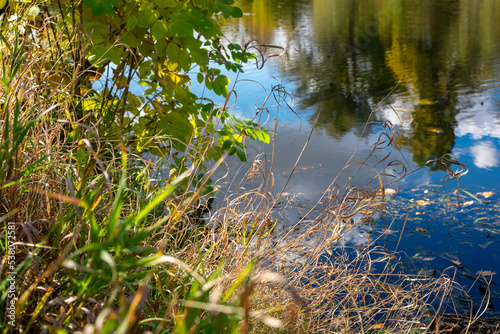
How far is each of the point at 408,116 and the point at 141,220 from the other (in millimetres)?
5359

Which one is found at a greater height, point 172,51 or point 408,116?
point 172,51

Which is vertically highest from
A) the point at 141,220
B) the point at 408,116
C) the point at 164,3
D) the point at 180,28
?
the point at 164,3

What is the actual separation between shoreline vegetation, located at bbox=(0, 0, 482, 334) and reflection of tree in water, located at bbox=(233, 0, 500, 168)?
118 inches

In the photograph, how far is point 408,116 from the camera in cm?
629

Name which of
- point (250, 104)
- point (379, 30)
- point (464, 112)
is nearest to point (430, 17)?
point (379, 30)

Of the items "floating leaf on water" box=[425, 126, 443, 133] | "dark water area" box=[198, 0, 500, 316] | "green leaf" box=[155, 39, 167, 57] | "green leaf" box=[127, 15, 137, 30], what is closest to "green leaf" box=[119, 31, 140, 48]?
"green leaf" box=[155, 39, 167, 57]

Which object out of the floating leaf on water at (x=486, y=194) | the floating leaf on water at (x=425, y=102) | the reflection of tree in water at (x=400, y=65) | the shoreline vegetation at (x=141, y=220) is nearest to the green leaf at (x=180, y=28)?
the shoreline vegetation at (x=141, y=220)

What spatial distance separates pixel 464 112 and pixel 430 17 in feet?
35.1

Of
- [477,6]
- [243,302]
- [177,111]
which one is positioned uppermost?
[243,302]

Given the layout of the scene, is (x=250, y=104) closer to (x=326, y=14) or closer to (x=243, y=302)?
(x=243, y=302)

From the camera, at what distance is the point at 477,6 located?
57.6 feet

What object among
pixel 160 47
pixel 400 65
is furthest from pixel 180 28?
pixel 400 65

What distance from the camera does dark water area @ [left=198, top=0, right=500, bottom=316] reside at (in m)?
3.45

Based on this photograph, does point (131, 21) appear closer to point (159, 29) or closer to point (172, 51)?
point (159, 29)
